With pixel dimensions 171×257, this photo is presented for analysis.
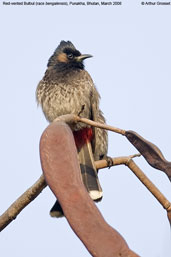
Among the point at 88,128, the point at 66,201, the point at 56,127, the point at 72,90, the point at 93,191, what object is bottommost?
the point at 93,191

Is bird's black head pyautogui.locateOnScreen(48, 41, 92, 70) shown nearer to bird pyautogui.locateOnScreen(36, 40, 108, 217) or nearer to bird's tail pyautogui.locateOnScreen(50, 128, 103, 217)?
bird pyautogui.locateOnScreen(36, 40, 108, 217)

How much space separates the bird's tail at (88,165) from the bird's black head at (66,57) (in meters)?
0.98

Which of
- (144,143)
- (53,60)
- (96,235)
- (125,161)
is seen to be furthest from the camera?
(53,60)

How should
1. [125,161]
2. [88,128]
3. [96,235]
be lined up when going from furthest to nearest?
[88,128], [125,161], [96,235]

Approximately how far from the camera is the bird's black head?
6.05 metres

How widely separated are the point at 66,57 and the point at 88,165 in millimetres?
1525

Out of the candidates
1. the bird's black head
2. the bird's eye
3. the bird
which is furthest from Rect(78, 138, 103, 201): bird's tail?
the bird's eye

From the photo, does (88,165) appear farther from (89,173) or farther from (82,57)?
(82,57)

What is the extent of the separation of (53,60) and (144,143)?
15.3 feet

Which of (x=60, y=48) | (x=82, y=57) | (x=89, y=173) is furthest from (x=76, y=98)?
(x=60, y=48)

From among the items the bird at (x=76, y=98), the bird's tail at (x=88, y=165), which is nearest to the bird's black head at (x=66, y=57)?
the bird at (x=76, y=98)

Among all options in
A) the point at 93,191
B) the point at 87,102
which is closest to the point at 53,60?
the point at 87,102

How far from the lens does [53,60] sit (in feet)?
20.5

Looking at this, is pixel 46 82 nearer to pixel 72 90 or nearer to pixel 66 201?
pixel 72 90
